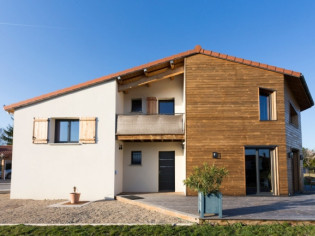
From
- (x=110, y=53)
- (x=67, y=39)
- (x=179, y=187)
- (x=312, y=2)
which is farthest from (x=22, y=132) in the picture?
(x=312, y=2)

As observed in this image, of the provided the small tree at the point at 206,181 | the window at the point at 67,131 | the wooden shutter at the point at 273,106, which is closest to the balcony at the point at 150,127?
the window at the point at 67,131

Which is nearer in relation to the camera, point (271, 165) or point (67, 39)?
point (271, 165)

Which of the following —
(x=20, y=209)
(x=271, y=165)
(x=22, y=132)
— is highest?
(x=22, y=132)

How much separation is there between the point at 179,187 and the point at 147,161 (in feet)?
7.11

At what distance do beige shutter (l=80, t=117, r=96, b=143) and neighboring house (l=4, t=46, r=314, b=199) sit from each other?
0.15 ft

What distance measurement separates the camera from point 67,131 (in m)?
11.8

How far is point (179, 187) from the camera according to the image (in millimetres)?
12734

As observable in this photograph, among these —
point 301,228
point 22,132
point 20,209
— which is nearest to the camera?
point 301,228

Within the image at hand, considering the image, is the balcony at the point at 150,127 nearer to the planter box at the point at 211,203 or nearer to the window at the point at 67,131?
the window at the point at 67,131

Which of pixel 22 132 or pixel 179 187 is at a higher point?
pixel 22 132

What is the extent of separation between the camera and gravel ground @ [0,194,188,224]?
6.80 meters

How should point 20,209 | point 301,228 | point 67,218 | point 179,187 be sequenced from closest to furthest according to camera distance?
1. point 301,228
2. point 67,218
3. point 20,209
4. point 179,187

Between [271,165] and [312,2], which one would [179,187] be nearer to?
[271,165]

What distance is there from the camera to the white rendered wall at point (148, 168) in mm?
12875
